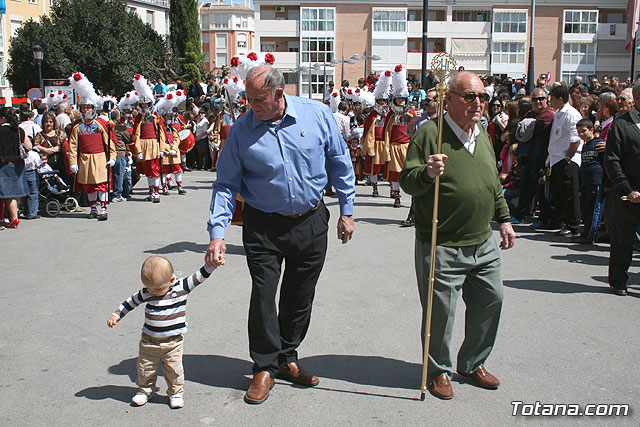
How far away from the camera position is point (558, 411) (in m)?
4.11

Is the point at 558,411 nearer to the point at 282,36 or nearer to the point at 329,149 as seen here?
the point at 329,149

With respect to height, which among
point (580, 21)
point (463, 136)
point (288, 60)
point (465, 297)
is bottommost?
point (465, 297)

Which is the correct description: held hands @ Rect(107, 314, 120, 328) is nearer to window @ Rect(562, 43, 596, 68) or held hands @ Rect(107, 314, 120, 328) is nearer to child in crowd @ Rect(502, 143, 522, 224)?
child in crowd @ Rect(502, 143, 522, 224)

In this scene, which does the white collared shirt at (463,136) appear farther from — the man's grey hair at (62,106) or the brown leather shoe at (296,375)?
the man's grey hair at (62,106)

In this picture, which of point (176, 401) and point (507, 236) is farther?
point (507, 236)

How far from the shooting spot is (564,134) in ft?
32.1

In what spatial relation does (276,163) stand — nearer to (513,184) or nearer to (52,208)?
(513,184)

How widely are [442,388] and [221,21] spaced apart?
12842 centimetres

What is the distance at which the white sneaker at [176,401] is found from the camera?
4.18 metres

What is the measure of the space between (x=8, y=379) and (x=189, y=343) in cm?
132

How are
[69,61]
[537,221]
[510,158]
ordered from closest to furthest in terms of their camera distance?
[537,221]
[510,158]
[69,61]

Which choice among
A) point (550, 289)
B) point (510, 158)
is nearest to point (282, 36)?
point (510, 158)

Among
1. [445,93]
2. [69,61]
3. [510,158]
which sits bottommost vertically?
[510,158]

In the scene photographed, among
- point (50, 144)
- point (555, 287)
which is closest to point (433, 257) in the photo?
point (555, 287)
